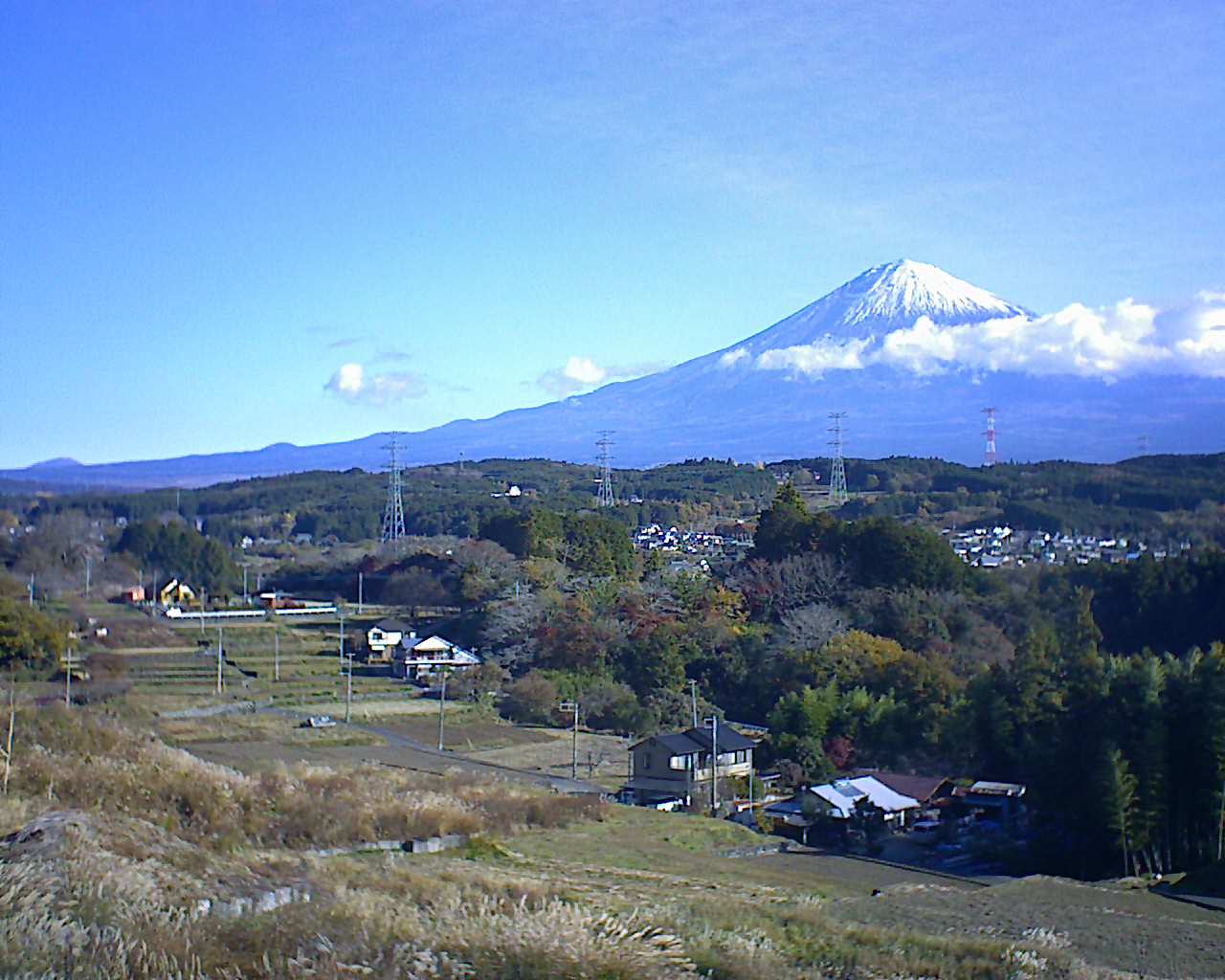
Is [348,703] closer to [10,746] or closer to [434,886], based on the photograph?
[10,746]

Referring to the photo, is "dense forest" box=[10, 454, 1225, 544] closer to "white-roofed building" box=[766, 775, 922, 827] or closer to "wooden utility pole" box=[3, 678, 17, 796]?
"wooden utility pole" box=[3, 678, 17, 796]

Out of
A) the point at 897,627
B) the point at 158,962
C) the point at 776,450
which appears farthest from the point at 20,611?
the point at 776,450

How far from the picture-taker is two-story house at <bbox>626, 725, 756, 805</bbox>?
14.1 m

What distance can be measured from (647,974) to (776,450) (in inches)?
2189

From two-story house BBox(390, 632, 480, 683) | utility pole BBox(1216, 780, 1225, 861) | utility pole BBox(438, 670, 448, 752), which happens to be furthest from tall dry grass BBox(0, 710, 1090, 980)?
two-story house BBox(390, 632, 480, 683)

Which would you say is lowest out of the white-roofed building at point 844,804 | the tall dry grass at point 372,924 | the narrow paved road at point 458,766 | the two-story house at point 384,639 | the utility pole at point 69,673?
the white-roofed building at point 844,804

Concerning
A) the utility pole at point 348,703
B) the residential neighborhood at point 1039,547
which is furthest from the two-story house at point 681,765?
the residential neighborhood at point 1039,547

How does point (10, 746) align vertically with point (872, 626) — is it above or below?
above

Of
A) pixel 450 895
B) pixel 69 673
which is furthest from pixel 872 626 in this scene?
pixel 450 895

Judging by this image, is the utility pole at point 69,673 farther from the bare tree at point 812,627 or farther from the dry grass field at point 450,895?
the bare tree at point 812,627

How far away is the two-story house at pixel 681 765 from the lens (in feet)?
46.3

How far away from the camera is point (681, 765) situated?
14227 mm

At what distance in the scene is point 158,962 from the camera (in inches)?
137

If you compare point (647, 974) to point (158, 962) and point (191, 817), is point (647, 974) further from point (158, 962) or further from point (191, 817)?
point (191, 817)
